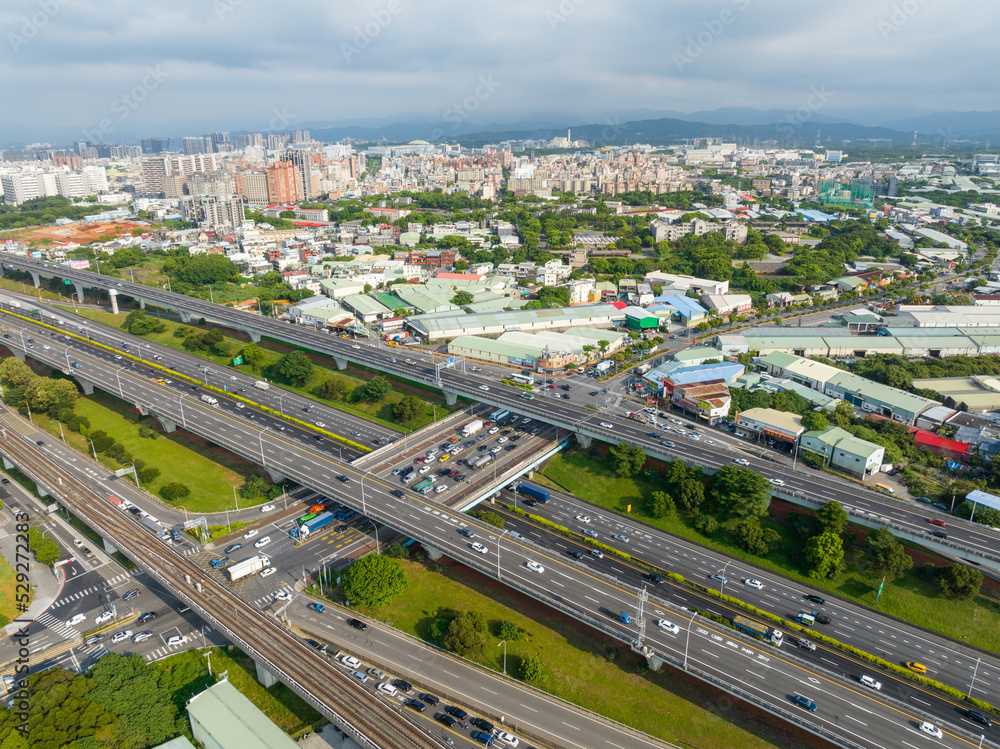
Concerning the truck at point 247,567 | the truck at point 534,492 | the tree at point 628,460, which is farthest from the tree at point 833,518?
the truck at point 247,567

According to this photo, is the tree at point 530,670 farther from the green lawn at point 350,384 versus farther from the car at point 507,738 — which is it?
the green lawn at point 350,384

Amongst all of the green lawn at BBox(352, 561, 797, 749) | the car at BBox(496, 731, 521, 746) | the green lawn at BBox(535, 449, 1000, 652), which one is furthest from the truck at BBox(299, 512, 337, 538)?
the car at BBox(496, 731, 521, 746)

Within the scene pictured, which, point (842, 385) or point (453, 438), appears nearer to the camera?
point (453, 438)

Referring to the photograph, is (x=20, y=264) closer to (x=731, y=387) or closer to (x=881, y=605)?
(x=731, y=387)

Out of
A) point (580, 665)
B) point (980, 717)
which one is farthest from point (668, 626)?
point (980, 717)

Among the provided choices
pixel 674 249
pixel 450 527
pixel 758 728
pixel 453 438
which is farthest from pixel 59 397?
pixel 674 249

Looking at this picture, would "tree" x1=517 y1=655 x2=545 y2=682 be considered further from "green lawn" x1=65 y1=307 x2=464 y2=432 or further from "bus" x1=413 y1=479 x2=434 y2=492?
"green lawn" x1=65 y1=307 x2=464 y2=432

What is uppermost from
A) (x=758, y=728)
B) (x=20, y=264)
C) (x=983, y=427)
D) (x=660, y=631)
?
(x=20, y=264)
